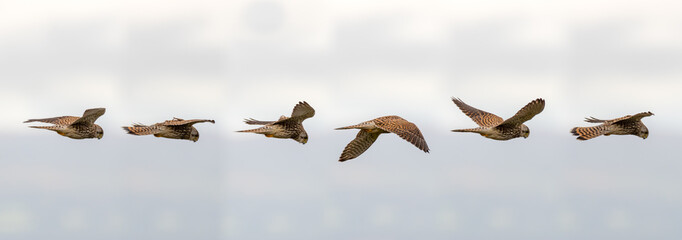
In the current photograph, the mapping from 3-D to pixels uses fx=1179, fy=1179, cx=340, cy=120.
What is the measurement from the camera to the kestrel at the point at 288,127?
3462 centimetres

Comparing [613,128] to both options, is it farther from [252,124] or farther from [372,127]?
[252,124]

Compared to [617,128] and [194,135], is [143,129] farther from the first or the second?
[617,128]

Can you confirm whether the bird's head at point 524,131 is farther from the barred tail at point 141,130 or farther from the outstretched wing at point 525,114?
the barred tail at point 141,130

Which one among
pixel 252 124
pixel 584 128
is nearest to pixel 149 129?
pixel 252 124

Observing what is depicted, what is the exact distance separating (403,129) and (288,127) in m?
4.44

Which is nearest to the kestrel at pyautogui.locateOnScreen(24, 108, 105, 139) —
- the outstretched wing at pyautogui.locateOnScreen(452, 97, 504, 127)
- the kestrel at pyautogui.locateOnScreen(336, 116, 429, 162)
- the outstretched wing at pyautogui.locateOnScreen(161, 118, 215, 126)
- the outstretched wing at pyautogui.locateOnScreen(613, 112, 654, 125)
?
the outstretched wing at pyautogui.locateOnScreen(161, 118, 215, 126)

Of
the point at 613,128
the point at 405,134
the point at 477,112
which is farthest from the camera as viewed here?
the point at 477,112

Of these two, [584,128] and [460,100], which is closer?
[584,128]

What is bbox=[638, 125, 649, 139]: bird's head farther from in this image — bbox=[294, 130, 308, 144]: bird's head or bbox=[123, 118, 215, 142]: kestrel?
bbox=[123, 118, 215, 142]: kestrel

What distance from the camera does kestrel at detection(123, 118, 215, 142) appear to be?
34.9m

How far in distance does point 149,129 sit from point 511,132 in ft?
35.3

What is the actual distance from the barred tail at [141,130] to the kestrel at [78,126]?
1339 millimetres

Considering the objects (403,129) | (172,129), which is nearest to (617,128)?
(403,129)

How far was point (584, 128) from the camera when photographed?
1334 inches
